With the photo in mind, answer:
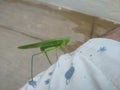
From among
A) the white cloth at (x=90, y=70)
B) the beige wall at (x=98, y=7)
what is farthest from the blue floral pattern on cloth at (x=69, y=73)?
the beige wall at (x=98, y=7)

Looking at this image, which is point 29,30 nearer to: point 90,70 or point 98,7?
point 98,7

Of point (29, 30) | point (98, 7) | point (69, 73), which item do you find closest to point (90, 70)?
point (69, 73)

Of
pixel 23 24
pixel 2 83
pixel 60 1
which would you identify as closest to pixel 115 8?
pixel 60 1

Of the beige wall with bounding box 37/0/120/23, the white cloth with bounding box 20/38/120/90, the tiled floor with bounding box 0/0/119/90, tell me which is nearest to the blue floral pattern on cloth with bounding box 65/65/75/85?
the white cloth with bounding box 20/38/120/90

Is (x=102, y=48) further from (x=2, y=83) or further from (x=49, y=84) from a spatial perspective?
(x=2, y=83)

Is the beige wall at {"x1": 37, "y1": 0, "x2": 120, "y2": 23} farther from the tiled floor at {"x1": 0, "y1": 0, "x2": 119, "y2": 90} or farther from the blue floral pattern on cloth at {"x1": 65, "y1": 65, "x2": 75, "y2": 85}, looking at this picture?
the blue floral pattern on cloth at {"x1": 65, "y1": 65, "x2": 75, "y2": 85}
